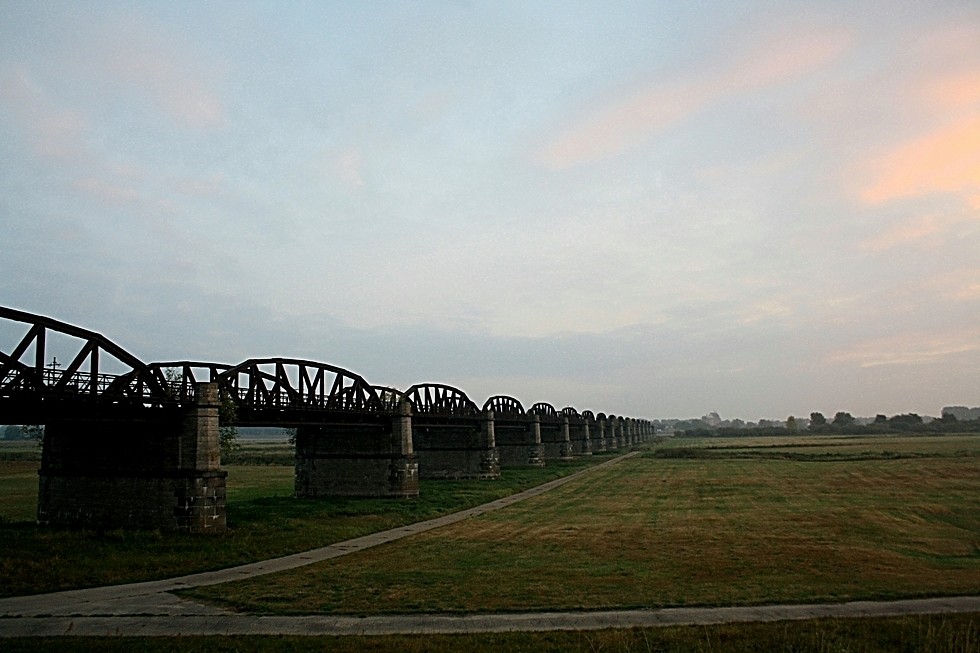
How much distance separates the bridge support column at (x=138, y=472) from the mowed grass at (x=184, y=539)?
1.41 m

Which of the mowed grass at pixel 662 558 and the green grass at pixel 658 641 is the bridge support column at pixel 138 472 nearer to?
the mowed grass at pixel 662 558

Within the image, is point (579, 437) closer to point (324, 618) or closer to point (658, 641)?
point (324, 618)

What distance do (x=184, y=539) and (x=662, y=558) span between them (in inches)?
878

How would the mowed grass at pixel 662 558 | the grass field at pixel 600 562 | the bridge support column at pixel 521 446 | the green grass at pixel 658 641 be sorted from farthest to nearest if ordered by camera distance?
the bridge support column at pixel 521 446, the mowed grass at pixel 662 558, the grass field at pixel 600 562, the green grass at pixel 658 641

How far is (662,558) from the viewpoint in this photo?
1170 inches

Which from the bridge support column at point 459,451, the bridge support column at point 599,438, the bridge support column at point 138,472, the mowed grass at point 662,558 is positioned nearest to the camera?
the mowed grass at point 662,558

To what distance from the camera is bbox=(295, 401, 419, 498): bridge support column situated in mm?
59094

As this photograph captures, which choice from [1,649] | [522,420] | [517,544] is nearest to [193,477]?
[517,544]

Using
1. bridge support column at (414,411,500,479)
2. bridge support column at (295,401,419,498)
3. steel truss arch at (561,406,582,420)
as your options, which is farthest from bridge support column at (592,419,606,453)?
bridge support column at (295,401,419,498)

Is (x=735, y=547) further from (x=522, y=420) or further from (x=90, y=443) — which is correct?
(x=522, y=420)

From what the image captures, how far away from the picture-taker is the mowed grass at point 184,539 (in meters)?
27.3

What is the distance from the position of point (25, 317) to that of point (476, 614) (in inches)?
995

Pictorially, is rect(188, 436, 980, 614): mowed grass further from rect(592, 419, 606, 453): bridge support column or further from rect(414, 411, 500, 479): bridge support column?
rect(592, 419, 606, 453): bridge support column

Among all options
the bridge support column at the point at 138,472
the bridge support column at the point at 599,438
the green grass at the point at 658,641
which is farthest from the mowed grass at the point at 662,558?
the bridge support column at the point at 599,438
